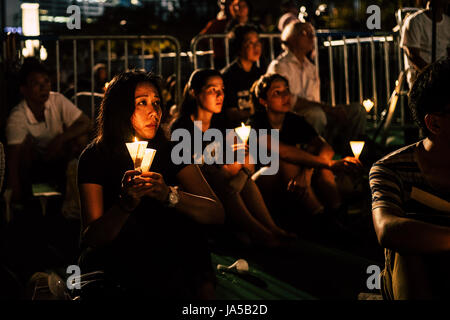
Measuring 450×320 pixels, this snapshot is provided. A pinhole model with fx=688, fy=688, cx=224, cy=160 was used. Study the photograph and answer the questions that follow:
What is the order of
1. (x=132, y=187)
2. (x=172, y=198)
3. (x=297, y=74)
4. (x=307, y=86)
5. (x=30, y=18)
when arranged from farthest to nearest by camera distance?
(x=30, y=18)
(x=307, y=86)
(x=297, y=74)
(x=172, y=198)
(x=132, y=187)

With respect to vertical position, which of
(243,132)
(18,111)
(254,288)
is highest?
(18,111)

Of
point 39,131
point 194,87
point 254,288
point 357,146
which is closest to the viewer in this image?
point 254,288

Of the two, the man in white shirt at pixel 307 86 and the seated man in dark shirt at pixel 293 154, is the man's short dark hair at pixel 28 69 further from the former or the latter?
the man in white shirt at pixel 307 86

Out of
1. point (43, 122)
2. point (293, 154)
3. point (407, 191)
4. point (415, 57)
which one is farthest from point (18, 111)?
point (407, 191)

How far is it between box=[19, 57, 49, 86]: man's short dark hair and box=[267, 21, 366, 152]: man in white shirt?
7.95 ft

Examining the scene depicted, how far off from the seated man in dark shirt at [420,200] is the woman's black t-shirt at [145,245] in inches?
37.7

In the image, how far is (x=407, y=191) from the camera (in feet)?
8.55

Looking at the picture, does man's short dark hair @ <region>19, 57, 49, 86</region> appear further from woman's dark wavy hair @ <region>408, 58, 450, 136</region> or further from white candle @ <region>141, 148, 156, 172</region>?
woman's dark wavy hair @ <region>408, 58, 450, 136</region>

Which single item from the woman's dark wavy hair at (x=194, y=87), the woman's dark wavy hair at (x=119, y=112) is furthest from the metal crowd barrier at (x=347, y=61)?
the woman's dark wavy hair at (x=119, y=112)

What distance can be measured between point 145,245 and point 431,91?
4.77 feet

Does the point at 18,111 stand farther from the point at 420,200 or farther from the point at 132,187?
the point at 420,200

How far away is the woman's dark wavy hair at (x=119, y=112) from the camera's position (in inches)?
133

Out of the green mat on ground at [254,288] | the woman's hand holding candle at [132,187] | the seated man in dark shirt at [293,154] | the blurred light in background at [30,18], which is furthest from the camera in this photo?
the blurred light in background at [30,18]
